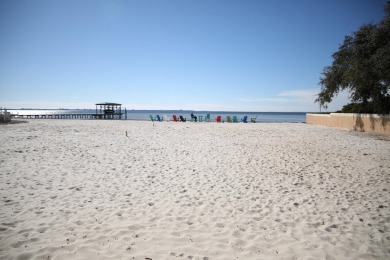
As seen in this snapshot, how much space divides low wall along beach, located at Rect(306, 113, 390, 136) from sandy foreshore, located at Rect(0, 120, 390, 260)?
11187 mm

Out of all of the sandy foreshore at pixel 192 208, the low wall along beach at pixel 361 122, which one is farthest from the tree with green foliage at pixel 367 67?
the sandy foreshore at pixel 192 208

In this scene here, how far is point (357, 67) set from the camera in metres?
16.2

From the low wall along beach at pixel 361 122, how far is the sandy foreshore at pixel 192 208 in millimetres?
11187

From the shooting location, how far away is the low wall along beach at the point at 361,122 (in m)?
17.5

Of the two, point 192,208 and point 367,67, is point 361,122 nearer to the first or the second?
point 367,67

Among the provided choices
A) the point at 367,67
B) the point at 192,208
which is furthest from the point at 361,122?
the point at 192,208

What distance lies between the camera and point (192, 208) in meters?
4.89

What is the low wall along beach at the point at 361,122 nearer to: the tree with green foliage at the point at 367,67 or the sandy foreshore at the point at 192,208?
the tree with green foliage at the point at 367,67

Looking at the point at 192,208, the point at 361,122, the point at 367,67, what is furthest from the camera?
the point at 361,122

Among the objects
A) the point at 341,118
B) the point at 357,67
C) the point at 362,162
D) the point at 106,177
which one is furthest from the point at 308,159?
the point at 341,118

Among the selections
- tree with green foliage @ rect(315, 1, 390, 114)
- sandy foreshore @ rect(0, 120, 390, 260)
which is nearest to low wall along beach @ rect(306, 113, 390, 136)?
tree with green foliage @ rect(315, 1, 390, 114)

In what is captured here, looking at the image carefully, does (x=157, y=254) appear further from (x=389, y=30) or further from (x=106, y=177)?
(x=389, y=30)

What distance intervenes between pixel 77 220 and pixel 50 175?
11.3 ft

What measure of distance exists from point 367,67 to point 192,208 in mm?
17125
